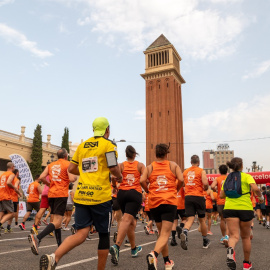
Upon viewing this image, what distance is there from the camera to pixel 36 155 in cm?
3928

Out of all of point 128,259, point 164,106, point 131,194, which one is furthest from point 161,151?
point 164,106

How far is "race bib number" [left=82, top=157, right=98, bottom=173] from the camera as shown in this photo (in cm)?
353

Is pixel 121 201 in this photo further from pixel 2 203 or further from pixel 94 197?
pixel 2 203

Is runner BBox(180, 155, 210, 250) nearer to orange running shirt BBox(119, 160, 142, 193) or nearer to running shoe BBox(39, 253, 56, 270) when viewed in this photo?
orange running shirt BBox(119, 160, 142, 193)

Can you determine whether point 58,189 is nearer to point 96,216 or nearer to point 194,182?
point 96,216

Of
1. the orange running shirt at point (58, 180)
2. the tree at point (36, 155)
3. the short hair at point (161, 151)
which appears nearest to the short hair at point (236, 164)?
the short hair at point (161, 151)

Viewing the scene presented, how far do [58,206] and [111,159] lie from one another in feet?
9.78

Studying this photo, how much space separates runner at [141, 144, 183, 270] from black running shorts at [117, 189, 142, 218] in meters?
0.85

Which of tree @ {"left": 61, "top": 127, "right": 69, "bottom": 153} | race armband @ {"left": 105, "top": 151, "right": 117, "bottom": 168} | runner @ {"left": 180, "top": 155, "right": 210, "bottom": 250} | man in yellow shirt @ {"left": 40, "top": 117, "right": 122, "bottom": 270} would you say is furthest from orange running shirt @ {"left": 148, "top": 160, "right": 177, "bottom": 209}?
tree @ {"left": 61, "top": 127, "right": 69, "bottom": 153}

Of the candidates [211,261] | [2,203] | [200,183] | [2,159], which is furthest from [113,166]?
[2,159]

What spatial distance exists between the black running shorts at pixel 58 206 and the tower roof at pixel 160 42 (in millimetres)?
70225

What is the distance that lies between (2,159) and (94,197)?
114 ft

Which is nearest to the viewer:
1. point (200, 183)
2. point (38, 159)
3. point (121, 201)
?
point (121, 201)

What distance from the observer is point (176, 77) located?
68312mm
